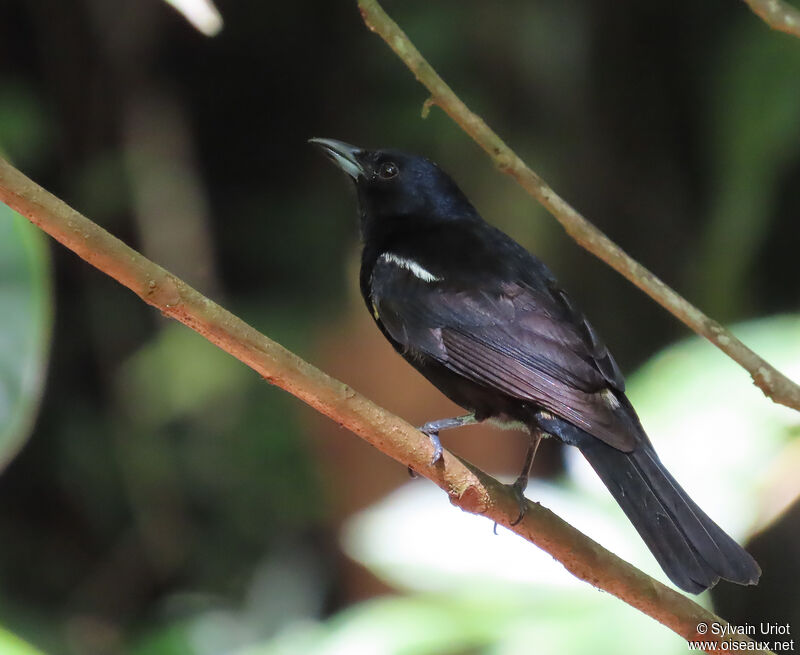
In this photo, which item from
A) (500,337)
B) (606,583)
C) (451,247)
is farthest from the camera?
(451,247)

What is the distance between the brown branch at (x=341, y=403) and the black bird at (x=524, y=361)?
118 mm

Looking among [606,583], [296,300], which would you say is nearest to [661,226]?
[296,300]

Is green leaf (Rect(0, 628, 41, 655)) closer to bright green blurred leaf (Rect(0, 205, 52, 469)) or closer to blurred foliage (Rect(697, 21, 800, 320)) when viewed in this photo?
bright green blurred leaf (Rect(0, 205, 52, 469))

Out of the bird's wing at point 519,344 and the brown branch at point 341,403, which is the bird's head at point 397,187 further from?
the brown branch at point 341,403

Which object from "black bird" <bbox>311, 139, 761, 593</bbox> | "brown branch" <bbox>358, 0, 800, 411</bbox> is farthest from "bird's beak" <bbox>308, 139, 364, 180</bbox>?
"brown branch" <bbox>358, 0, 800, 411</bbox>

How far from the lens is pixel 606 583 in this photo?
201cm

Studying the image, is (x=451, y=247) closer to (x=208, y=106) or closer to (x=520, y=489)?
(x=520, y=489)

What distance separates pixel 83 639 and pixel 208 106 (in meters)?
2.53

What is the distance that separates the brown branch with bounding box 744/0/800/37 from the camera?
2.15 m

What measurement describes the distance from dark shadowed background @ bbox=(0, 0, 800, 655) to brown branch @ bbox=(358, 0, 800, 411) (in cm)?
186

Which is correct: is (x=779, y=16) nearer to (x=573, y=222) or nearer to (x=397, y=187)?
(x=573, y=222)

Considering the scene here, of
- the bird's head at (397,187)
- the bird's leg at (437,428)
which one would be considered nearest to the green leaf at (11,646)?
the bird's leg at (437,428)

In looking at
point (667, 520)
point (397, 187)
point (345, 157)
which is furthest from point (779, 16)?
point (345, 157)

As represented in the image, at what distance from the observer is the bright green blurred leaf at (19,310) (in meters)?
2.55
